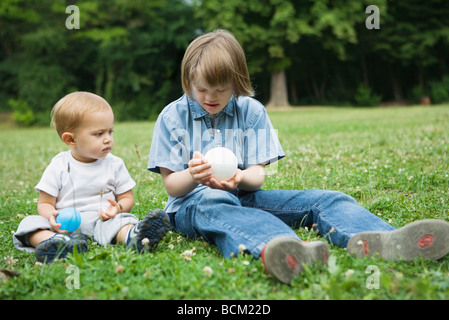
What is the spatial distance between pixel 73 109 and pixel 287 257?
1.96 metres

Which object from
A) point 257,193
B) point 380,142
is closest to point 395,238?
point 257,193

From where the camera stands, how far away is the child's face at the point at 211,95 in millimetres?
3080

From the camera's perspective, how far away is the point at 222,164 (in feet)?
9.61

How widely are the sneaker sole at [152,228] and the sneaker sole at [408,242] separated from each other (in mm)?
1180

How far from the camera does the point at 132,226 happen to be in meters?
3.12

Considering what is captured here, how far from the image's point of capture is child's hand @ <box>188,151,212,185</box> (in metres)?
2.83

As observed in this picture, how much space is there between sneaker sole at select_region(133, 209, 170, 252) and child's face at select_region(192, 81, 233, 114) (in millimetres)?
840

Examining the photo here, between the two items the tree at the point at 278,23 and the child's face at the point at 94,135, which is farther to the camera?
the tree at the point at 278,23

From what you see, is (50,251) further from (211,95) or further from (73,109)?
(211,95)

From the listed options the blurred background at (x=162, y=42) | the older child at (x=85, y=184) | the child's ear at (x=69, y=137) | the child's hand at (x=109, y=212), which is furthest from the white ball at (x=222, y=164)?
the blurred background at (x=162, y=42)

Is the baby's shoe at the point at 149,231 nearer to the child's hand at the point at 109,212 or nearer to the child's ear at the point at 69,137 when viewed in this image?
the child's hand at the point at 109,212

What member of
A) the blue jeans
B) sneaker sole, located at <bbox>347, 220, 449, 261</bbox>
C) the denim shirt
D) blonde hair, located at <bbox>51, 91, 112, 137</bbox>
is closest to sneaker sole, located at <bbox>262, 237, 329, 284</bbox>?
the blue jeans

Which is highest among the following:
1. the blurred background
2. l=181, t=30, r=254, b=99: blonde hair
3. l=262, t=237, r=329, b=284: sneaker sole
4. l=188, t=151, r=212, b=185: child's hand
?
the blurred background

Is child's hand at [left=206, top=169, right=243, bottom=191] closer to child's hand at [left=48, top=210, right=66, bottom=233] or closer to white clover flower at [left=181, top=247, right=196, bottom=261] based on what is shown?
white clover flower at [left=181, top=247, right=196, bottom=261]
